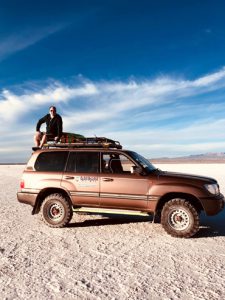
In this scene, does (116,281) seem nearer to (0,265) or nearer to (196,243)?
(0,265)

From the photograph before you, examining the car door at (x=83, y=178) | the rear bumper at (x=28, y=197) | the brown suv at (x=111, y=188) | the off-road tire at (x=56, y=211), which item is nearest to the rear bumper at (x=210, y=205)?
the brown suv at (x=111, y=188)

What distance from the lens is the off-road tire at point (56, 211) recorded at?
7.23 m

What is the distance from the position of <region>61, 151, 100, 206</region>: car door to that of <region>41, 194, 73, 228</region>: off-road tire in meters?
0.26

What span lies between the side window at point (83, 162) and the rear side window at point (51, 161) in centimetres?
19

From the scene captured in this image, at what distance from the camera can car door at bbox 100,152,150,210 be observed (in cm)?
671

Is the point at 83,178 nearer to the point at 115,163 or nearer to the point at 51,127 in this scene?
the point at 115,163

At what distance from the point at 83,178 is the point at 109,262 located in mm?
2603

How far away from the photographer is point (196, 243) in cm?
595

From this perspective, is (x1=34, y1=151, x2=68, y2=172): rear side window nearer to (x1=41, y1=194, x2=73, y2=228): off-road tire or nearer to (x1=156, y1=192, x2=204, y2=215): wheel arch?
(x1=41, y1=194, x2=73, y2=228): off-road tire

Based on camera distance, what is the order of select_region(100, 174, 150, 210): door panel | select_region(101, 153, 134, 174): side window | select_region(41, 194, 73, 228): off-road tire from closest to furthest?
select_region(100, 174, 150, 210): door panel, select_region(101, 153, 134, 174): side window, select_region(41, 194, 73, 228): off-road tire

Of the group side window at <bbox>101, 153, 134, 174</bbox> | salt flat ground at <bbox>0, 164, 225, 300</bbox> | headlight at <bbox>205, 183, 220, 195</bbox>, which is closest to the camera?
salt flat ground at <bbox>0, 164, 225, 300</bbox>

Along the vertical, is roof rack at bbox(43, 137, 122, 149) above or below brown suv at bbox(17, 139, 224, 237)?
above

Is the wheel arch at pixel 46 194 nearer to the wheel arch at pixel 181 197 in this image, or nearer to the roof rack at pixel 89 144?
the roof rack at pixel 89 144

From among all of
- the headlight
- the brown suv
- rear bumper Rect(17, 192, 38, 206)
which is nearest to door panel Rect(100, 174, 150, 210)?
the brown suv
